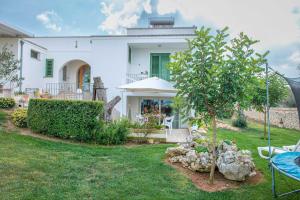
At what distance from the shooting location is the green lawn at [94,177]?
4691mm

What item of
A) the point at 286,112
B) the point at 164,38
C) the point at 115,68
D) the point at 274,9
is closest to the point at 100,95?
the point at 115,68

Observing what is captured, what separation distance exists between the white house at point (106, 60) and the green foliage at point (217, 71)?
893 cm

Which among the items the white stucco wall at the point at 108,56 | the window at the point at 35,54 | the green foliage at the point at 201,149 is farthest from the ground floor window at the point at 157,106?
the window at the point at 35,54

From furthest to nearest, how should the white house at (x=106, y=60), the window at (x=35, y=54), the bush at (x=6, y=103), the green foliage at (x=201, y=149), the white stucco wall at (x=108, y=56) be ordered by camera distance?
the window at (x=35, y=54) < the white stucco wall at (x=108, y=56) < the white house at (x=106, y=60) < the bush at (x=6, y=103) < the green foliage at (x=201, y=149)

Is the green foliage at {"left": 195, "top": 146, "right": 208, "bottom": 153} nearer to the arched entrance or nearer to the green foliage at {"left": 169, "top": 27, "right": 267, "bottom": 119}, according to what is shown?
the green foliage at {"left": 169, "top": 27, "right": 267, "bottom": 119}

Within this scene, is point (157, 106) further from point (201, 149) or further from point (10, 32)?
point (10, 32)

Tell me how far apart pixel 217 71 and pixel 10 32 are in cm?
1571

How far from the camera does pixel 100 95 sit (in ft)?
39.9

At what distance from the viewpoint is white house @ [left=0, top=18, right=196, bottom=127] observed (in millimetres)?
15498

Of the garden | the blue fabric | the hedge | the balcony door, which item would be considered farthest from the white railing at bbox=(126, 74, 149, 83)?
the blue fabric

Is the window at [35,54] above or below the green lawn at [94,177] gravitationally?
above

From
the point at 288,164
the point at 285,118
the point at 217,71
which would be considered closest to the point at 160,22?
the point at 285,118

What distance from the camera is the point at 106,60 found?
53.1 ft

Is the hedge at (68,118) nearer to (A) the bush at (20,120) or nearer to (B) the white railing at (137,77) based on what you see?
(A) the bush at (20,120)
